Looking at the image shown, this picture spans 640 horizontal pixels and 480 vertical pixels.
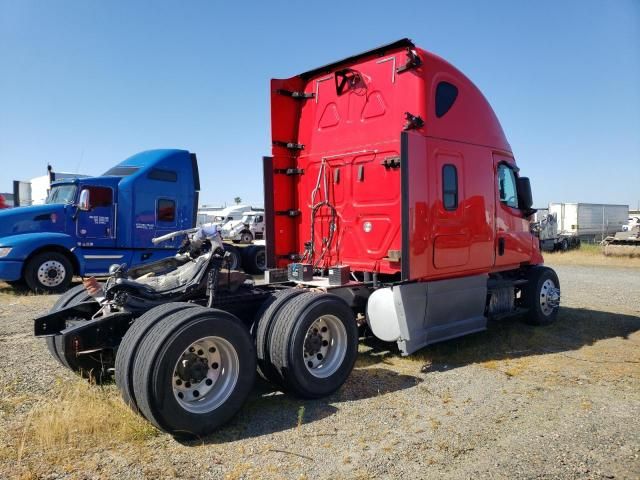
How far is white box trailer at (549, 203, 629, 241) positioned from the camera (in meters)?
31.4

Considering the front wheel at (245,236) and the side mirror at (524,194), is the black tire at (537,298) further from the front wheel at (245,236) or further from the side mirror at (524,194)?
the front wheel at (245,236)

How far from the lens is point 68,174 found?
15.5 meters

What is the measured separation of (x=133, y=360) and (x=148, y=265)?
1.95m

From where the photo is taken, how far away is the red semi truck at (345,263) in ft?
12.8

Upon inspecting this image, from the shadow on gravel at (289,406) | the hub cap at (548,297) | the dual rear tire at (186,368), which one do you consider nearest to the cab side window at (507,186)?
the hub cap at (548,297)

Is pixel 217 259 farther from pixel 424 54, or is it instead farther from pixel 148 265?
pixel 424 54

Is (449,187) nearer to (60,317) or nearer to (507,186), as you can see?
(507,186)

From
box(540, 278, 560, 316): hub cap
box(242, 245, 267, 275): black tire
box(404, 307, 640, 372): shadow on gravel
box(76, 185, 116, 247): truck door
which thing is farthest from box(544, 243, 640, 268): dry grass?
box(76, 185, 116, 247): truck door

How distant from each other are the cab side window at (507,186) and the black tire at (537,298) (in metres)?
1.24

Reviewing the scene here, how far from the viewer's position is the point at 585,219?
3200 centimetres

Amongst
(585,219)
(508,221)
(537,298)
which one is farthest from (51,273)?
(585,219)

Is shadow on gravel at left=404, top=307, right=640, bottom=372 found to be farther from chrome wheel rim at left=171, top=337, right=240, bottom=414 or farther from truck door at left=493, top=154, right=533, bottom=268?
chrome wheel rim at left=171, top=337, right=240, bottom=414

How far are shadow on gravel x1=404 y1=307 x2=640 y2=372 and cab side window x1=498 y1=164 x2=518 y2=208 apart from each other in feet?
6.28

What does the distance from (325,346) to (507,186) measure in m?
4.00
